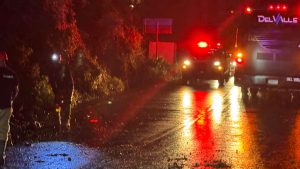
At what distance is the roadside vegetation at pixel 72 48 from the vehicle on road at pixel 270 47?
4.69m

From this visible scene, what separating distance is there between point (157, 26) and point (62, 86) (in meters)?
21.0

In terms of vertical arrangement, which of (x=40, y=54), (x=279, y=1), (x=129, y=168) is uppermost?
(x=279, y=1)

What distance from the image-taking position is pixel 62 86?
12.2 metres

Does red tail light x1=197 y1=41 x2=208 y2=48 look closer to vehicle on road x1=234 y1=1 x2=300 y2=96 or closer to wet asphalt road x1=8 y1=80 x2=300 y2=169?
wet asphalt road x1=8 y1=80 x2=300 y2=169

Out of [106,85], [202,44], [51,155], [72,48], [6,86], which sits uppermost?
[202,44]

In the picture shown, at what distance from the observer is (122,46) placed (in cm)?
2305

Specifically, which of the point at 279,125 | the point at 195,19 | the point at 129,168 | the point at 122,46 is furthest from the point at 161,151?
the point at 195,19

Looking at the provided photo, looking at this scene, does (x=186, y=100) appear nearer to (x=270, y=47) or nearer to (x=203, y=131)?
(x=270, y=47)

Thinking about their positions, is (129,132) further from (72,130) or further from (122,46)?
(122,46)

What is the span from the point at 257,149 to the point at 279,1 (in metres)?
9.29

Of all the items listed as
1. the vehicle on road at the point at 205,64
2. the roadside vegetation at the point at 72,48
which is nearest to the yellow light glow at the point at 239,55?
the roadside vegetation at the point at 72,48

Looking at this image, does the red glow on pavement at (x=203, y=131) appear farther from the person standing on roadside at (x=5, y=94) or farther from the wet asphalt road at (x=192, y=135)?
the person standing on roadside at (x=5, y=94)

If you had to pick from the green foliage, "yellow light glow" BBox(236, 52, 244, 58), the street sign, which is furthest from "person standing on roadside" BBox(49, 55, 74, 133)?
the street sign

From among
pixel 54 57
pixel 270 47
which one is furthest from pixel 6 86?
pixel 270 47
